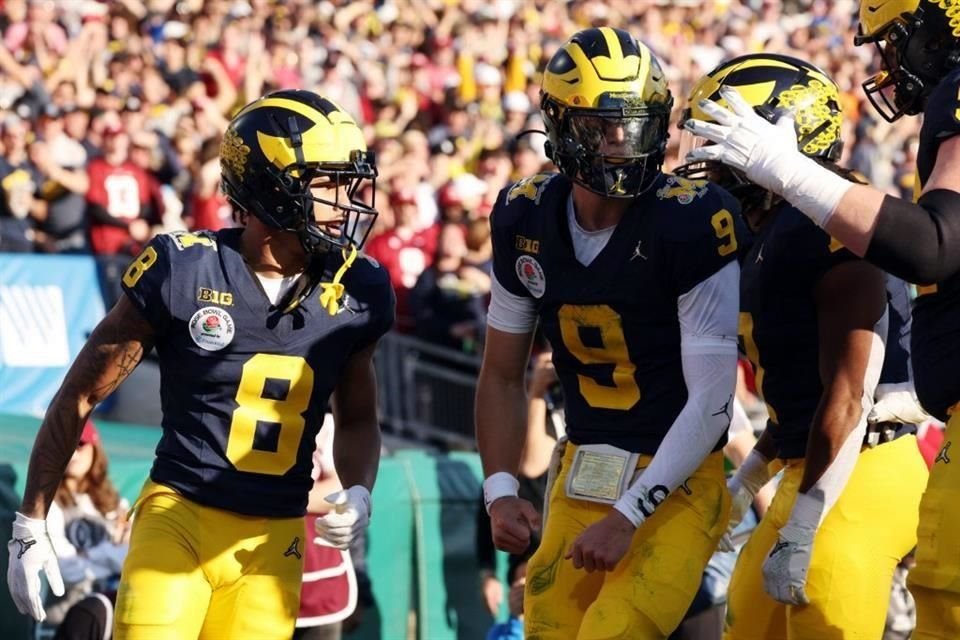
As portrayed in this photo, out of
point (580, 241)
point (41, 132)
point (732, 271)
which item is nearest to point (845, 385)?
point (732, 271)

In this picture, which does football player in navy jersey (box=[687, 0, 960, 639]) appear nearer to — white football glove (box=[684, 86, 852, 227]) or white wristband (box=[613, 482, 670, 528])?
white football glove (box=[684, 86, 852, 227])

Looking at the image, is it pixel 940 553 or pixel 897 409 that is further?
pixel 897 409

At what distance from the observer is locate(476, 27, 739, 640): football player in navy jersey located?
160 inches

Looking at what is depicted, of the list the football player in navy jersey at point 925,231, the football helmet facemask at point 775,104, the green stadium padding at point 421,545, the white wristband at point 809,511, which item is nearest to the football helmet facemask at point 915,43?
the football player in navy jersey at point 925,231

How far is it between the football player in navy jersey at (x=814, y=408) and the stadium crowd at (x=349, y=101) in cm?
585

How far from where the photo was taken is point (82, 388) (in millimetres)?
4469

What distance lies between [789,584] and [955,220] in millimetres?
1318

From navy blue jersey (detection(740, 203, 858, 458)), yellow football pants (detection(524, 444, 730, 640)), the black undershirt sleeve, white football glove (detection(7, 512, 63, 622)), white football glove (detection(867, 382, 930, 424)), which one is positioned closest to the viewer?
the black undershirt sleeve

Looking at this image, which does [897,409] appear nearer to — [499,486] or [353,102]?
[499,486]

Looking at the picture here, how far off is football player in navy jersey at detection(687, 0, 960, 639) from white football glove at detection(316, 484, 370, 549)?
1.59 m

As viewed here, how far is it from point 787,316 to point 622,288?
2.01ft

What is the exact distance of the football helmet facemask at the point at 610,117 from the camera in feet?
13.6

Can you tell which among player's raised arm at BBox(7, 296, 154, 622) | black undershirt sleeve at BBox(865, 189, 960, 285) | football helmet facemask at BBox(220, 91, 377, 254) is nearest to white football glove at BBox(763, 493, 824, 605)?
black undershirt sleeve at BBox(865, 189, 960, 285)

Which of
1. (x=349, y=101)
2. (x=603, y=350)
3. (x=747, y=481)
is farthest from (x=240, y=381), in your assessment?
(x=349, y=101)
